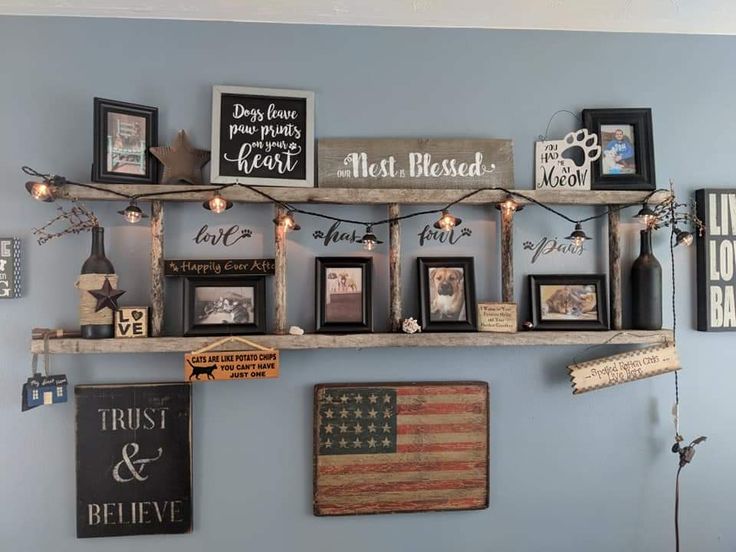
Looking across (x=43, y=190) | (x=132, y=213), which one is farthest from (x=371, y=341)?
(x=43, y=190)

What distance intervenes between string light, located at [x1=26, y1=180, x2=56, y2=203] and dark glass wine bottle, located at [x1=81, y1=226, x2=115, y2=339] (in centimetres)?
13

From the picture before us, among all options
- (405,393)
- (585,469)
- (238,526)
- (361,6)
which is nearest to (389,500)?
(405,393)

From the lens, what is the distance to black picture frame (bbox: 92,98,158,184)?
127cm

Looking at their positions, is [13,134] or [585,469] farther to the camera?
[585,469]

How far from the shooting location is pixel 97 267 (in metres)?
1.25

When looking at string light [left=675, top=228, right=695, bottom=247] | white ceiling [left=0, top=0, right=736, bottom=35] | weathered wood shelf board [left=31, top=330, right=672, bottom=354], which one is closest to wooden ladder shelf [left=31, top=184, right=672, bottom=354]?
weathered wood shelf board [left=31, top=330, right=672, bottom=354]

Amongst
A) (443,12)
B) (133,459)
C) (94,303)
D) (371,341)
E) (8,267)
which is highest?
(443,12)

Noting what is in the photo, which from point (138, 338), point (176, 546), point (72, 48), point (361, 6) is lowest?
point (176, 546)

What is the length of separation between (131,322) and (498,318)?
1.03 m

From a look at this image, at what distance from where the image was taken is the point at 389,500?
138 centimetres

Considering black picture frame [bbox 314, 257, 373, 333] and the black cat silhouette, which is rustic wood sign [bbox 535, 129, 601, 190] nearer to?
black picture frame [bbox 314, 257, 373, 333]

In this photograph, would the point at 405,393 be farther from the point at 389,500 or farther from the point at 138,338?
the point at 138,338

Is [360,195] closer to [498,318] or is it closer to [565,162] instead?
[498,318]

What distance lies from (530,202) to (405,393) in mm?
682
